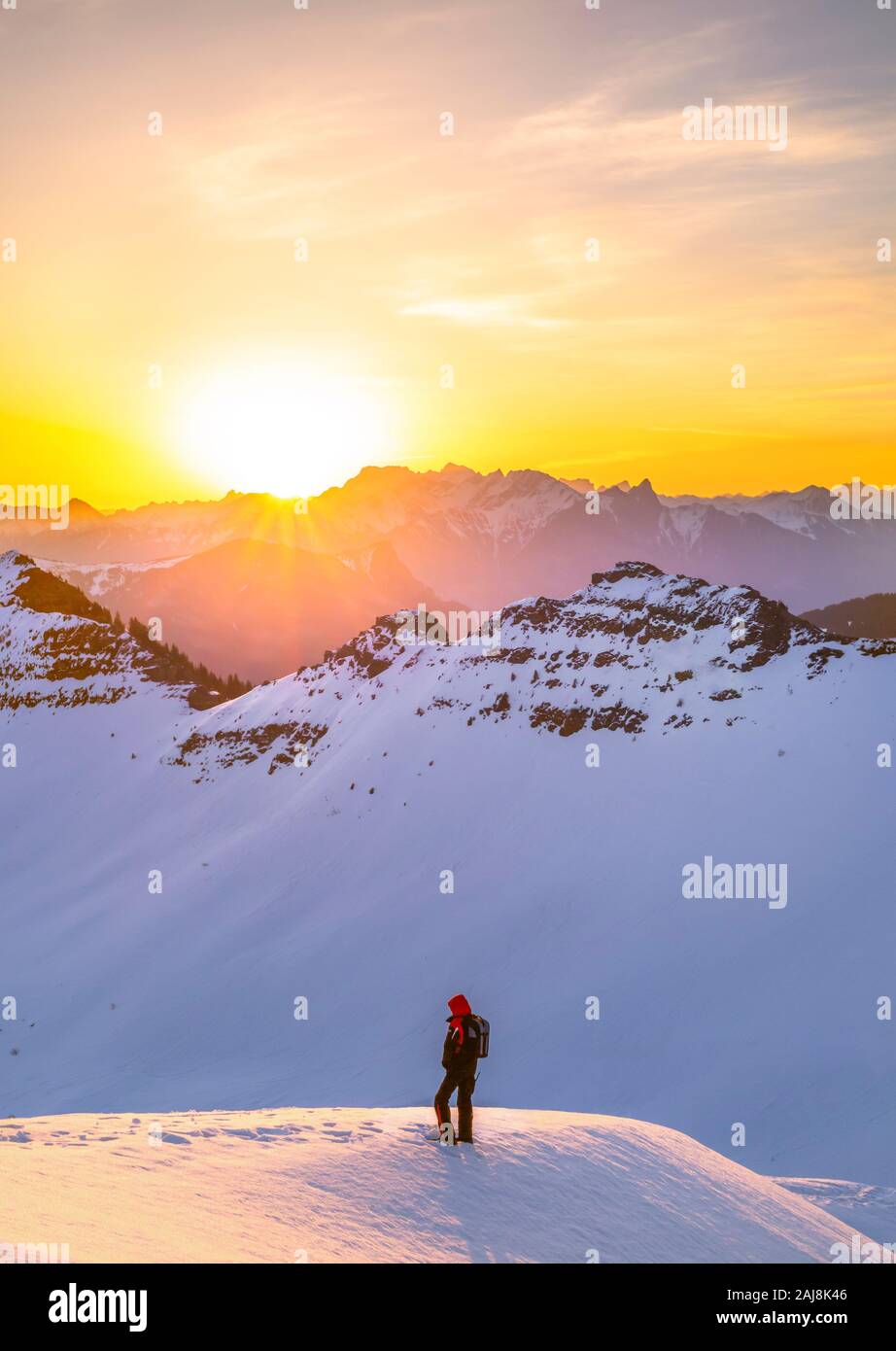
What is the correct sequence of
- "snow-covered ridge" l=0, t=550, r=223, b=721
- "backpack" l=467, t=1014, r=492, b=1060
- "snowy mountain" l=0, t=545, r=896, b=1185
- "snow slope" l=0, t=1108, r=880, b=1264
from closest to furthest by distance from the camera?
"snow slope" l=0, t=1108, r=880, b=1264 → "backpack" l=467, t=1014, r=492, b=1060 → "snowy mountain" l=0, t=545, r=896, b=1185 → "snow-covered ridge" l=0, t=550, r=223, b=721

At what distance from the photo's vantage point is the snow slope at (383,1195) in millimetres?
12820

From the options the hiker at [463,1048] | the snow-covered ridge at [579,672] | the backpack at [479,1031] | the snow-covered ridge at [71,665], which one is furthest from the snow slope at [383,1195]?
the snow-covered ridge at [71,665]

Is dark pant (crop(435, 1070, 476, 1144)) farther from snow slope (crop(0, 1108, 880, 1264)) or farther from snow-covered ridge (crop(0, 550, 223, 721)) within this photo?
snow-covered ridge (crop(0, 550, 223, 721))

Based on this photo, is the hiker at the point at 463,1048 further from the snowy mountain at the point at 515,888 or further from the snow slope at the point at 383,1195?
the snowy mountain at the point at 515,888

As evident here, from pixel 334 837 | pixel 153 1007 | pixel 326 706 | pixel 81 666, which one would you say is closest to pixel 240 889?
pixel 334 837

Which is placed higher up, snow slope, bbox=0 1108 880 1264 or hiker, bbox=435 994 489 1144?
hiker, bbox=435 994 489 1144

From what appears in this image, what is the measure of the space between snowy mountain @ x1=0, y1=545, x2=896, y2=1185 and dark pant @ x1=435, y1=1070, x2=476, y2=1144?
19.9 meters

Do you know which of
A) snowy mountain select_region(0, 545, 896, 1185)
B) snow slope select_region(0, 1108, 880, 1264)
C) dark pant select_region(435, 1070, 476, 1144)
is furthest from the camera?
snowy mountain select_region(0, 545, 896, 1185)

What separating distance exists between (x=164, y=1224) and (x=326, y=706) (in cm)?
6785

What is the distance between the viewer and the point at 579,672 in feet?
224

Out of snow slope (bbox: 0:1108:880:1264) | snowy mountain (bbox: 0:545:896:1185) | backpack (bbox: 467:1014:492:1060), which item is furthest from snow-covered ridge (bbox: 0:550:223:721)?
backpack (bbox: 467:1014:492:1060)

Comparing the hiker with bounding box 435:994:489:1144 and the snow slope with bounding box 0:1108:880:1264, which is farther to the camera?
the hiker with bounding box 435:994:489:1144

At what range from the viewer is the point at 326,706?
263 ft

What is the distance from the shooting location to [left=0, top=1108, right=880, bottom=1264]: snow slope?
12820 mm
